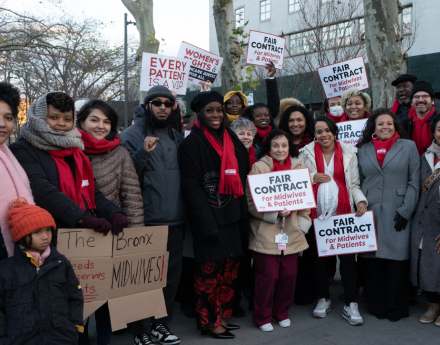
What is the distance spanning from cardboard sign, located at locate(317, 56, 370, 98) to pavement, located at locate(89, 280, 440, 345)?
3.42 m

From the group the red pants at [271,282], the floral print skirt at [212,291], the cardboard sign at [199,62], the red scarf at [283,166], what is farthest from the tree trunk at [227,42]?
the floral print skirt at [212,291]

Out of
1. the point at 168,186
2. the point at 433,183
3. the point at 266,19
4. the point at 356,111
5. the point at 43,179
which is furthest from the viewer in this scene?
the point at 266,19

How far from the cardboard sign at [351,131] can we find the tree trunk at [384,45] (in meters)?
2.97

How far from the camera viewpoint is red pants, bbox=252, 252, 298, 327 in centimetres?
405

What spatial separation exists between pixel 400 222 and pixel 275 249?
1.34 m

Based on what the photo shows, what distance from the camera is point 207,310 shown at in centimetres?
392

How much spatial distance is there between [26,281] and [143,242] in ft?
3.38

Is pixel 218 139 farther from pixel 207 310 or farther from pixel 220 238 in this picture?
pixel 207 310

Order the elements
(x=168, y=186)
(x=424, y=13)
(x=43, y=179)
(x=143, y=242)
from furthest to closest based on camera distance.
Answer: (x=424, y=13), (x=168, y=186), (x=143, y=242), (x=43, y=179)

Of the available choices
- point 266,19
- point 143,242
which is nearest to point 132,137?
point 143,242

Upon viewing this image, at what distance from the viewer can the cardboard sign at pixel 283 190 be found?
4.03 metres

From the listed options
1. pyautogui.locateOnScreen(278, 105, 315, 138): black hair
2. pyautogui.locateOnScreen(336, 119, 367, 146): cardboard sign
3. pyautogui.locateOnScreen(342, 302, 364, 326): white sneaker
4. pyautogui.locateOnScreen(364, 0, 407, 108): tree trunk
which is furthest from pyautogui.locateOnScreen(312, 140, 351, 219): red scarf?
pyautogui.locateOnScreen(364, 0, 407, 108): tree trunk

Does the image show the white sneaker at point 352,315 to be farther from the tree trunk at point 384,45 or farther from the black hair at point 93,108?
the tree trunk at point 384,45

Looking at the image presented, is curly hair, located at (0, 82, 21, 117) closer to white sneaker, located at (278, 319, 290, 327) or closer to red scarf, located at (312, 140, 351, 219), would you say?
red scarf, located at (312, 140, 351, 219)
